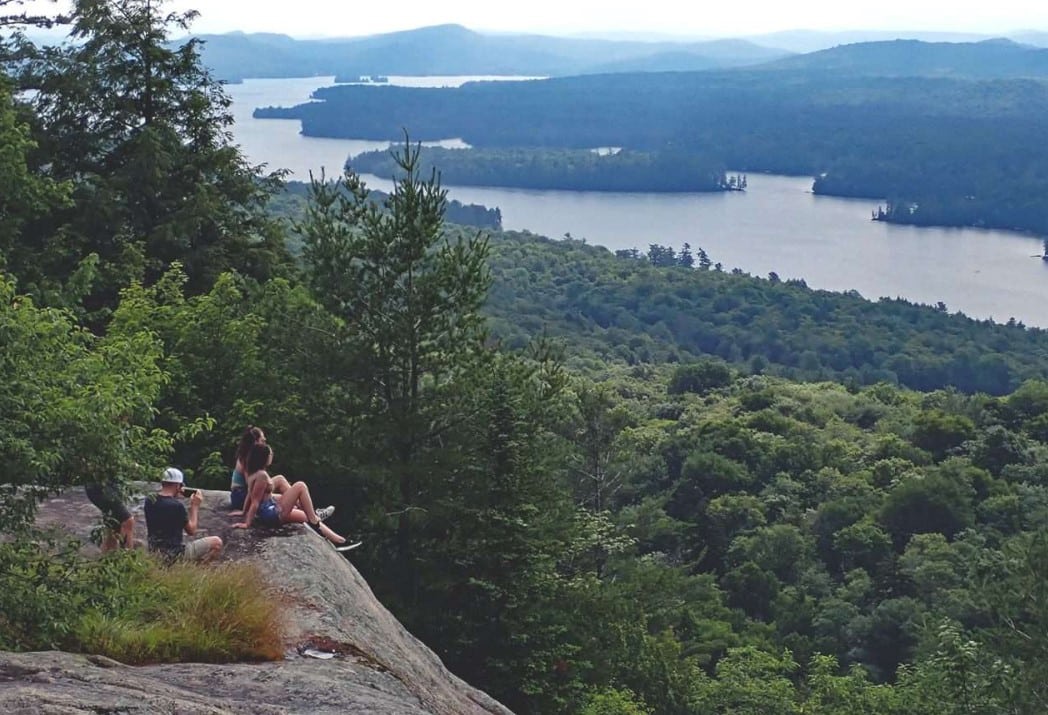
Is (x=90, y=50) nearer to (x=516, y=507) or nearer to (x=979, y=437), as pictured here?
(x=516, y=507)

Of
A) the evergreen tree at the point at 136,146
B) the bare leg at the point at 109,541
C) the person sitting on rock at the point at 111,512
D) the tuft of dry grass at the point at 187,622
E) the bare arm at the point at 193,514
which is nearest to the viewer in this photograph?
the tuft of dry grass at the point at 187,622

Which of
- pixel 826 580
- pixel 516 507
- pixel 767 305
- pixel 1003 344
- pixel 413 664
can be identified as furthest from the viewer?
pixel 767 305

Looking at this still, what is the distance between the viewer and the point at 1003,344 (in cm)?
10412

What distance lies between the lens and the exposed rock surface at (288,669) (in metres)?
4.76

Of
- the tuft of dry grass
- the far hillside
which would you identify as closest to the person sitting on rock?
the tuft of dry grass

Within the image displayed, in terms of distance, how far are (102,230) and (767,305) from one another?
349ft

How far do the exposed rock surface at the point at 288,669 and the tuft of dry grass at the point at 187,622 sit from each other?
0.64 feet

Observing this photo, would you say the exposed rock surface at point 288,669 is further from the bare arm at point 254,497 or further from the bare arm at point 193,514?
the bare arm at point 193,514

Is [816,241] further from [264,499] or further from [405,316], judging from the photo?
[264,499]

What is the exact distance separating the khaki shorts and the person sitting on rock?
1.88 feet

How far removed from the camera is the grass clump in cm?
512

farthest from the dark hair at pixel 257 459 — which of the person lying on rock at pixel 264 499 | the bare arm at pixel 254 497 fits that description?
the bare arm at pixel 254 497

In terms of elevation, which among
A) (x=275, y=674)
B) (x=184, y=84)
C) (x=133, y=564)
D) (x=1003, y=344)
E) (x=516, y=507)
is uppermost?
(x=184, y=84)

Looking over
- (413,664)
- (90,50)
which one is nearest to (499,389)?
(413,664)
